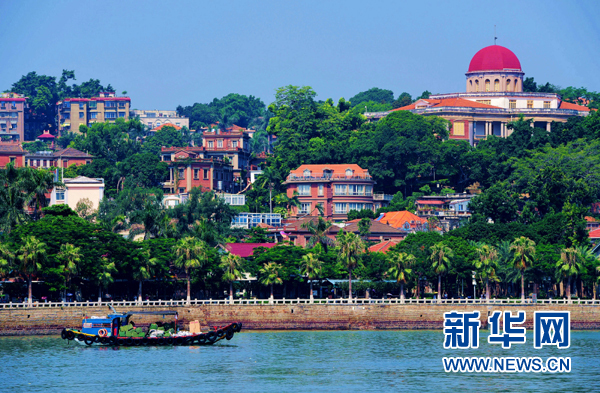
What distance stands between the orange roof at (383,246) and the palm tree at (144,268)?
2967cm

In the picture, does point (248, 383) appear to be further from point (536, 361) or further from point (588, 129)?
point (588, 129)

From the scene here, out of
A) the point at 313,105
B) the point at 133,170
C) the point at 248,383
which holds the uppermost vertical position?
the point at 313,105

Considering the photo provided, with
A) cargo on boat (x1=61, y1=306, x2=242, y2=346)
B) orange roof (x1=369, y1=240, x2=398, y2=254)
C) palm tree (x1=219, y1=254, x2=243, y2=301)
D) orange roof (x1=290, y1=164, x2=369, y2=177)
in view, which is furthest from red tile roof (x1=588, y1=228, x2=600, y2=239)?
cargo on boat (x1=61, y1=306, x2=242, y2=346)

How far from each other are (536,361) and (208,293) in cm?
4125

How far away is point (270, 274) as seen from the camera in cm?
11594

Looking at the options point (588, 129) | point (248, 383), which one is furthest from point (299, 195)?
point (248, 383)

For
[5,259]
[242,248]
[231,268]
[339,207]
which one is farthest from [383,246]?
[5,259]

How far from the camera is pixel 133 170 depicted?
183 meters

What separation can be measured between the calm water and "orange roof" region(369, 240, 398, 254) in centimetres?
2702

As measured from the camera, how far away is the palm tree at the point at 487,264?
116 m

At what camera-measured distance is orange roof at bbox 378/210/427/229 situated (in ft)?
501

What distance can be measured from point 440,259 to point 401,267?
13.9ft

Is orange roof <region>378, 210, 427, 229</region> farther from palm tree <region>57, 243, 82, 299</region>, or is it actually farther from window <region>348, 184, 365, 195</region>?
palm tree <region>57, 243, 82, 299</region>

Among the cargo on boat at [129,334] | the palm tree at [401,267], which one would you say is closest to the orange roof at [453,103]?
the palm tree at [401,267]
